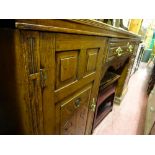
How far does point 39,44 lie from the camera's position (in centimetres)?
30

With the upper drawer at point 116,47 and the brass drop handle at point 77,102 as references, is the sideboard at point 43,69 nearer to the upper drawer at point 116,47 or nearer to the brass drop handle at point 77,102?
the brass drop handle at point 77,102

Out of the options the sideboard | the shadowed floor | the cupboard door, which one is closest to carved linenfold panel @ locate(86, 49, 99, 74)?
the sideboard

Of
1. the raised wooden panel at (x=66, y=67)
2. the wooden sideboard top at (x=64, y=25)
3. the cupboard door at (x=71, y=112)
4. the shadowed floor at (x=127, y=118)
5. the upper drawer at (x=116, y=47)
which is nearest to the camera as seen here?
the wooden sideboard top at (x=64, y=25)

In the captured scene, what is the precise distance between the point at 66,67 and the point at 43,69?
11 cm

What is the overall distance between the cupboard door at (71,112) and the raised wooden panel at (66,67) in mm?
103

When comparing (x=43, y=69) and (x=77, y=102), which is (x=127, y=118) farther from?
(x=43, y=69)

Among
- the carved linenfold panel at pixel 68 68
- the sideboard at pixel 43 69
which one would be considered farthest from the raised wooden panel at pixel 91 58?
the carved linenfold panel at pixel 68 68

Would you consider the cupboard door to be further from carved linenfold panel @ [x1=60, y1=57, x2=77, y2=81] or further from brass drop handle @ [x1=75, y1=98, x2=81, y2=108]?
carved linenfold panel @ [x1=60, y1=57, x2=77, y2=81]

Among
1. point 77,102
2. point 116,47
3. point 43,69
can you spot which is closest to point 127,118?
point 116,47

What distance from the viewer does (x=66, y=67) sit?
0.43m

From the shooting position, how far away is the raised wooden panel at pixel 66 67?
40 cm
